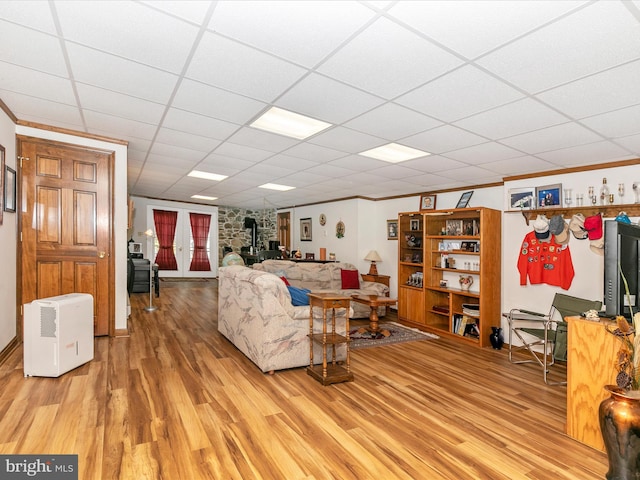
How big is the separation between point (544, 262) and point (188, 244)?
9.59 meters

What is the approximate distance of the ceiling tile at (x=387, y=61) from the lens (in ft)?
6.07

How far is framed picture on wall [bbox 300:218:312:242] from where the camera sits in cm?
941


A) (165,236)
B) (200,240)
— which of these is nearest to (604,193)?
(200,240)

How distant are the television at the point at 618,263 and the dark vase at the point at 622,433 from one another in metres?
0.63

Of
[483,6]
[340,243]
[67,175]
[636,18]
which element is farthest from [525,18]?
[340,243]

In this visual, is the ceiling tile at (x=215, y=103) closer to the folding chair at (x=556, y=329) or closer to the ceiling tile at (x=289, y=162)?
the ceiling tile at (x=289, y=162)

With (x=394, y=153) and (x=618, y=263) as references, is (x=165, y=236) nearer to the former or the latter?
(x=394, y=153)

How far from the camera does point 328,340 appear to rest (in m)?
3.33

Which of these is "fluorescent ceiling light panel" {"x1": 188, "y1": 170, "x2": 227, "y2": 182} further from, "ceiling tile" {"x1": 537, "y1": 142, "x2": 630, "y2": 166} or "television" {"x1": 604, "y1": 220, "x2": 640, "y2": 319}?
"television" {"x1": 604, "y1": 220, "x2": 640, "y2": 319}

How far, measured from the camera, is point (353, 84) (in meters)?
2.40

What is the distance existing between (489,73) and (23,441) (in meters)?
3.78

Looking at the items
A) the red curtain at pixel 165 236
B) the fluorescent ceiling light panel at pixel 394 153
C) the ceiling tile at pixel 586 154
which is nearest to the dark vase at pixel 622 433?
the ceiling tile at pixel 586 154

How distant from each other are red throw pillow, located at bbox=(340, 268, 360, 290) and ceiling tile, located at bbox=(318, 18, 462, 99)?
484 centimetres

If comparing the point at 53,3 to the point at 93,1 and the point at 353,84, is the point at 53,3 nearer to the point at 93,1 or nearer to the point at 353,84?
the point at 93,1
